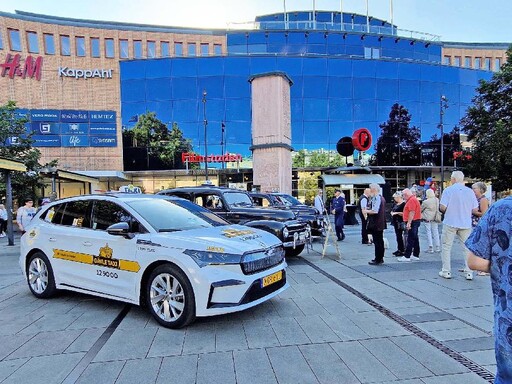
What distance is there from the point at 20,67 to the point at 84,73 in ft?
18.4

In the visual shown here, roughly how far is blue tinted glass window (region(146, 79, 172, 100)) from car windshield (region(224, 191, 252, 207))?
25610 mm

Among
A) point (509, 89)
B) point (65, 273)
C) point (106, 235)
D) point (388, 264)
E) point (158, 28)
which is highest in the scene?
point (158, 28)

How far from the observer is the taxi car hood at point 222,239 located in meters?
4.32

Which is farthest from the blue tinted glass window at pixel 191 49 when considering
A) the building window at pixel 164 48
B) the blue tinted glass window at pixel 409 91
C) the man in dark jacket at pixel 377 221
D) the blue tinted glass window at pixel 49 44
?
the man in dark jacket at pixel 377 221

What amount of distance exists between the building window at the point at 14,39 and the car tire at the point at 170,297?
3834cm

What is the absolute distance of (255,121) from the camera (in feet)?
56.7

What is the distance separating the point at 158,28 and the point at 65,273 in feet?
122

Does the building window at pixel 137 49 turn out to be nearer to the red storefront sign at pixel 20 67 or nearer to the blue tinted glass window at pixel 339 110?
the red storefront sign at pixel 20 67

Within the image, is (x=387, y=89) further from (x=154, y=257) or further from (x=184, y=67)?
(x=154, y=257)

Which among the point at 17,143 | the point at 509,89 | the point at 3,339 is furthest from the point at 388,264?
the point at 509,89

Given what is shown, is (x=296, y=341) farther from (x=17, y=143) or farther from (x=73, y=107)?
(x=73, y=107)

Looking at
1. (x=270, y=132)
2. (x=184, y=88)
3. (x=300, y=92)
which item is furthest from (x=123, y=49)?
(x=270, y=132)

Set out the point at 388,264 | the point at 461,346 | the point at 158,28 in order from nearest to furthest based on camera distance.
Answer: the point at 461,346, the point at 388,264, the point at 158,28

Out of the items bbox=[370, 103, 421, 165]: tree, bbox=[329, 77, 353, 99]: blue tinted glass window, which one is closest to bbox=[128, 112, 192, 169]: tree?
bbox=[329, 77, 353, 99]: blue tinted glass window
